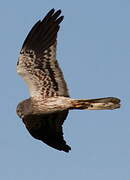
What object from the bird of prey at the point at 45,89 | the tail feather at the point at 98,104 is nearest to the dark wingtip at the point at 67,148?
the bird of prey at the point at 45,89

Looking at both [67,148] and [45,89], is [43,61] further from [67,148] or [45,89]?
[67,148]

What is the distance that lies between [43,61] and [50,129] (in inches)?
63.2

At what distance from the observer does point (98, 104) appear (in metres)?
9.67

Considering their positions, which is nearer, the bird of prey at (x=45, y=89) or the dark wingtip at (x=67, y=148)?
the bird of prey at (x=45, y=89)

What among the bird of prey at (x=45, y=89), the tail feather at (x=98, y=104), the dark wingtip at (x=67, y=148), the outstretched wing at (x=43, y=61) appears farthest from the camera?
the dark wingtip at (x=67, y=148)

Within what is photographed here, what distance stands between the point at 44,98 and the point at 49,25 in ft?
5.31

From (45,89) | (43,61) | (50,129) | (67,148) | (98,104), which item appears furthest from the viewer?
(50,129)

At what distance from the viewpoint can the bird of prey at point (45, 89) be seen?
10.1 metres

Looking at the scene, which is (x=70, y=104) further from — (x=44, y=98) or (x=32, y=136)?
(x=32, y=136)

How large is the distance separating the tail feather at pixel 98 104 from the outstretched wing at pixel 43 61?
41cm

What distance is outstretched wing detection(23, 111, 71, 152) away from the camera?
425 inches

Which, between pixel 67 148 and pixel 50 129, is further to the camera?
pixel 50 129

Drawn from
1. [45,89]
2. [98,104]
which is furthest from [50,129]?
[98,104]

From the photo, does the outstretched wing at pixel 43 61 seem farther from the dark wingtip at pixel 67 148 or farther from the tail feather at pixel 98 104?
the dark wingtip at pixel 67 148
